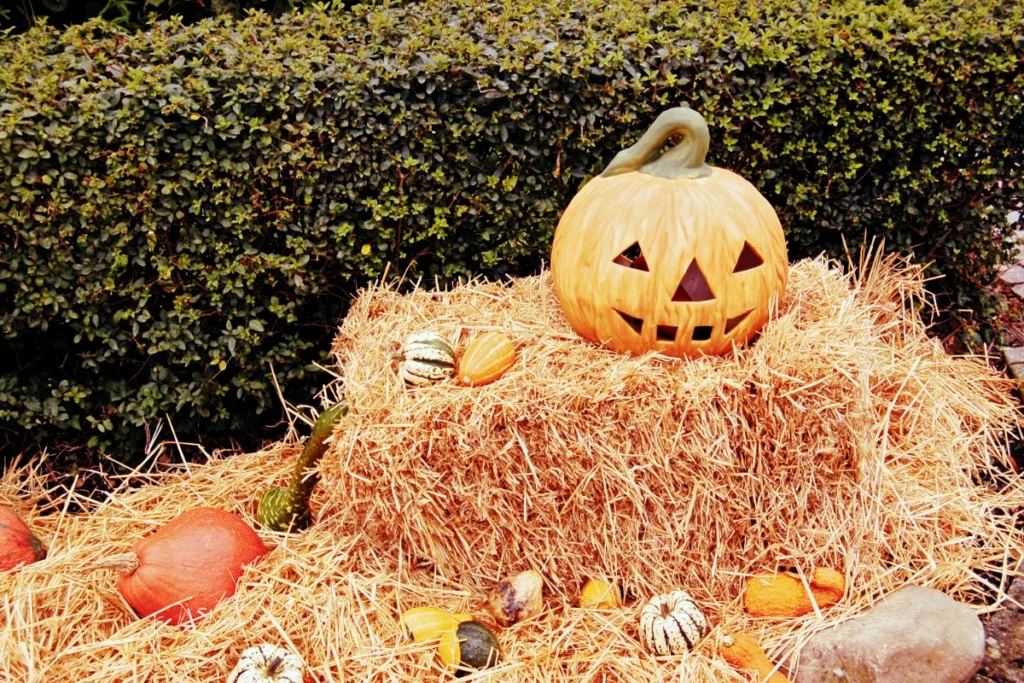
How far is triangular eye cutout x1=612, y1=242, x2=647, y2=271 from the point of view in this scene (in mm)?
3266

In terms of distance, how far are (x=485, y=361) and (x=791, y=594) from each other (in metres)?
1.28

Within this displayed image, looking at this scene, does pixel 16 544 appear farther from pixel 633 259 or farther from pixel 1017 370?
pixel 1017 370

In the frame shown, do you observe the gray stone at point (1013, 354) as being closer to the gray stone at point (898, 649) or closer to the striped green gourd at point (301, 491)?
the gray stone at point (898, 649)

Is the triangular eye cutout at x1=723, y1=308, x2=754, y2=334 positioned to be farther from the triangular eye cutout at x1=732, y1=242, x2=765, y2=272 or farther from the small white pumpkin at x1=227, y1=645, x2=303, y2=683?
the small white pumpkin at x1=227, y1=645, x2=303, y2=683

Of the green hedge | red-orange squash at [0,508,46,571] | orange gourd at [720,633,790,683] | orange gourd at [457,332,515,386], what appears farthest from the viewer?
the green hedge

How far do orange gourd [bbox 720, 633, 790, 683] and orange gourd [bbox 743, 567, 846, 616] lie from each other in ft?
0.65

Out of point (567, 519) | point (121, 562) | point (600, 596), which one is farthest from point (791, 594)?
point (121, 562)

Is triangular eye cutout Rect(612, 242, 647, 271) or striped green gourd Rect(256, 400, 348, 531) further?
striped green gourd Rect(256, 400, 348, 531)

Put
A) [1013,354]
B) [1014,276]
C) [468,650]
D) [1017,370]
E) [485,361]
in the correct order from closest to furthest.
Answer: [468,650], [485,361], [1017,370], [1013,354], [1014,276]

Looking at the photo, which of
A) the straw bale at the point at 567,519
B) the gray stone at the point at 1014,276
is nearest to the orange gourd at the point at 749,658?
the straw bale at the point at 567,519

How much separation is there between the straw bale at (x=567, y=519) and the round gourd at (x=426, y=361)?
66mm

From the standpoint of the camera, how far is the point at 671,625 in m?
3.05

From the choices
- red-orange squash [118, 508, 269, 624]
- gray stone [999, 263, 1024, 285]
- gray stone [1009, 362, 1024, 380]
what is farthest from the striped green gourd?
gray stone [999, 263, 1024, 285]

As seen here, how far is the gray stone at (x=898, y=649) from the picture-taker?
9.91 ft
